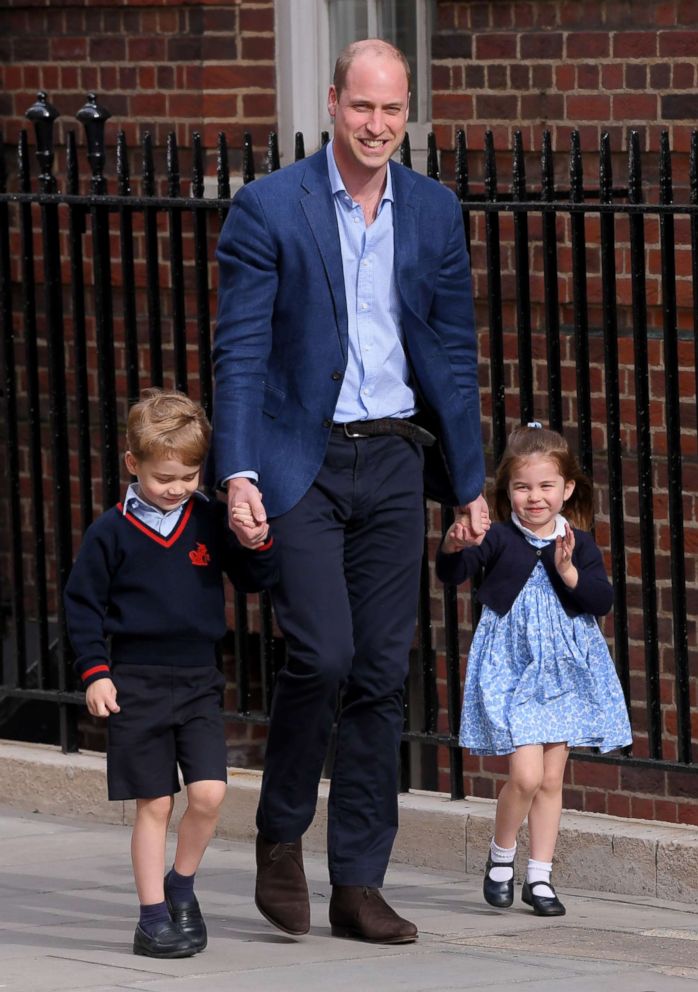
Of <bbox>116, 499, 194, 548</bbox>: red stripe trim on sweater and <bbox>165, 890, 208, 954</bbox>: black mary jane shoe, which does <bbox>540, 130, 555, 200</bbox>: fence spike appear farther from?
<bbox>165, 890, 208, 954</bbox>: black mary jane shoe

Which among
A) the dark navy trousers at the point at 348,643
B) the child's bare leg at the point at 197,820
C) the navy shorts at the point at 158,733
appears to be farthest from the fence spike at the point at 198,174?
the child's bare leg at the point at 197,820

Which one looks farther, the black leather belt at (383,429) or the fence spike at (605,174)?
the fence spike at (605,174)

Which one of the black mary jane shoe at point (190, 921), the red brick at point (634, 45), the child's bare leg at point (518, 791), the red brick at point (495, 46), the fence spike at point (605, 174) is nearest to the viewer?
the black mary jane shoe at point (190, 921)

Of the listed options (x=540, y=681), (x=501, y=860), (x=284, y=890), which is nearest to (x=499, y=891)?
(x=501, y=860)

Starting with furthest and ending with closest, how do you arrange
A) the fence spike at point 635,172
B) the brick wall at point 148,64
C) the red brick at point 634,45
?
the brick wall at point 148,64 → the red brick at point 634,45 → the fence spike at point 635,172

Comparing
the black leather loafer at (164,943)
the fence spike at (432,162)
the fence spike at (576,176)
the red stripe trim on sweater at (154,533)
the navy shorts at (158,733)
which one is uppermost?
the fence spike at (432,162)

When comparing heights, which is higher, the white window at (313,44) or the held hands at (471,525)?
the white window at (313,44)

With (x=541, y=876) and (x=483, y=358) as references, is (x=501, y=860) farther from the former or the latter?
(x=483, y=358)

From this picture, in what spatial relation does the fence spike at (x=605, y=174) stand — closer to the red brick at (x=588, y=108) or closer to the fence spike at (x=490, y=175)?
the fence spike at (x=490, y=175)

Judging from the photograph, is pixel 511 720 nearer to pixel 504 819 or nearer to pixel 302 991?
pixel 504 819

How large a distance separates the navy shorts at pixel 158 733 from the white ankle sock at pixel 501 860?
878 millimetres

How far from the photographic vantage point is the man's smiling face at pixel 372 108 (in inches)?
192

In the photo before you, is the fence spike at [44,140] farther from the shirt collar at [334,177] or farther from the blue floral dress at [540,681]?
the blue floral dress at [540,681]

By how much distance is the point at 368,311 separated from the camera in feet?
16.5
